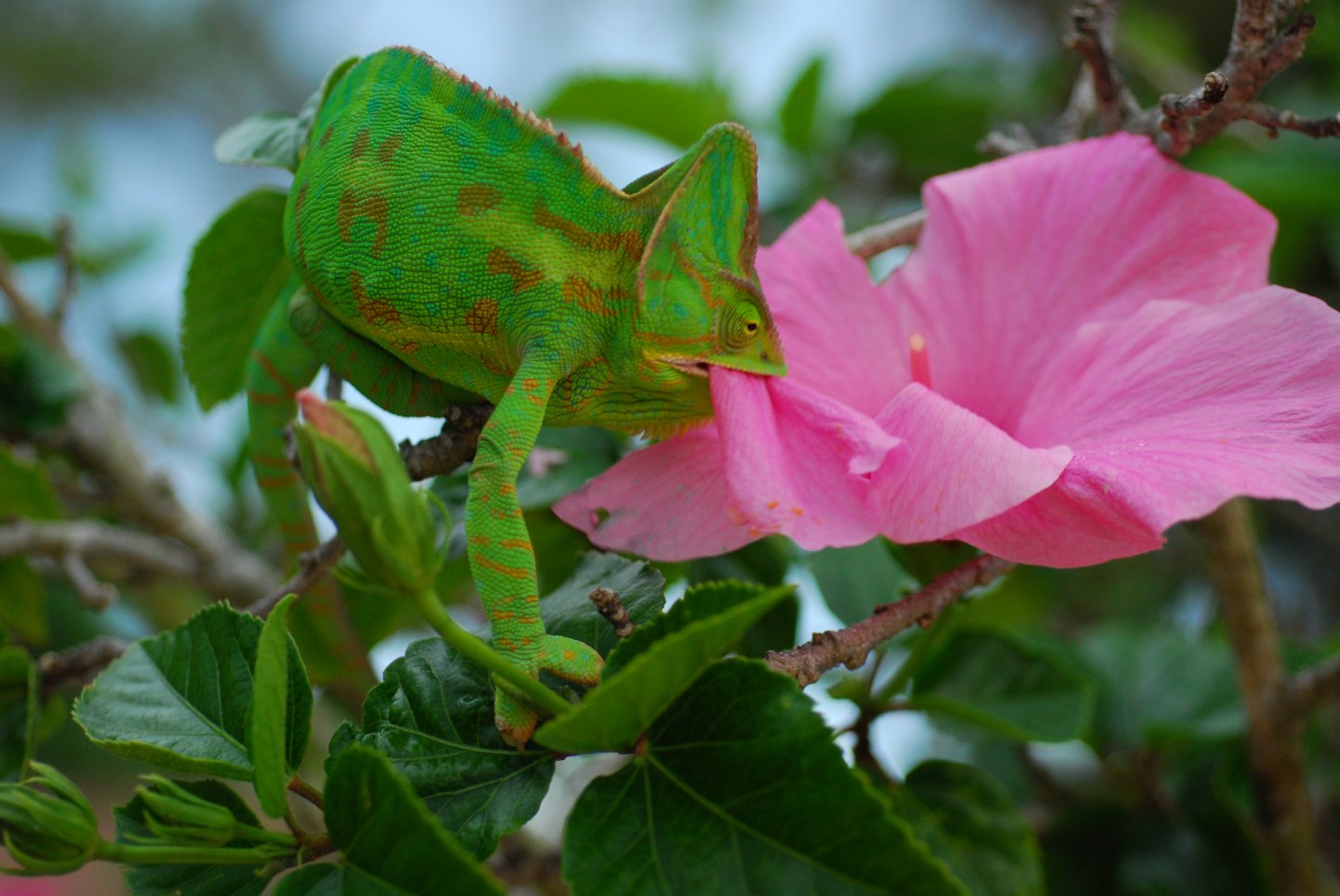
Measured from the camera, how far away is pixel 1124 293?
57cm

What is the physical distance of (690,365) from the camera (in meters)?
0.48

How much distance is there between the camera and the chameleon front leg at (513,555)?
42 centimetres

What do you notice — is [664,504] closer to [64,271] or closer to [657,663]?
[657,663]

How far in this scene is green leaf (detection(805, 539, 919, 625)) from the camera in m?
0.67

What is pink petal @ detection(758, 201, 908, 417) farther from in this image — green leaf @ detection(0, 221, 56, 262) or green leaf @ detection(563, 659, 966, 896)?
green leaf @ detection(0, 221, 56, 262)

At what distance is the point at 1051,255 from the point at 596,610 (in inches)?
12.4

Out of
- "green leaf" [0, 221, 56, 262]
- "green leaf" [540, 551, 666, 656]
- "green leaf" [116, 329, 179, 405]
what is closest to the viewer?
"green leaf" [540, 551, 666, 656]

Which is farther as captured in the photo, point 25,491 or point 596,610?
point 25,491

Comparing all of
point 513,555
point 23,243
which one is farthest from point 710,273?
point 23,243

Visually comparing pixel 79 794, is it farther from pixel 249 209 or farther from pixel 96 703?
pixel 249 209

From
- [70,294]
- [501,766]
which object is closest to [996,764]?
[501,766]

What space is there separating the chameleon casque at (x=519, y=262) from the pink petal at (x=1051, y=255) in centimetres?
15

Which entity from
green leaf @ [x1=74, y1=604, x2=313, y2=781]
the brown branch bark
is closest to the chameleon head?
green leaf @ [x1=74, y1=604, x2=313, y2=781]

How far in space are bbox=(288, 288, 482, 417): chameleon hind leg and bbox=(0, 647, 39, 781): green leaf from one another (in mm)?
324
